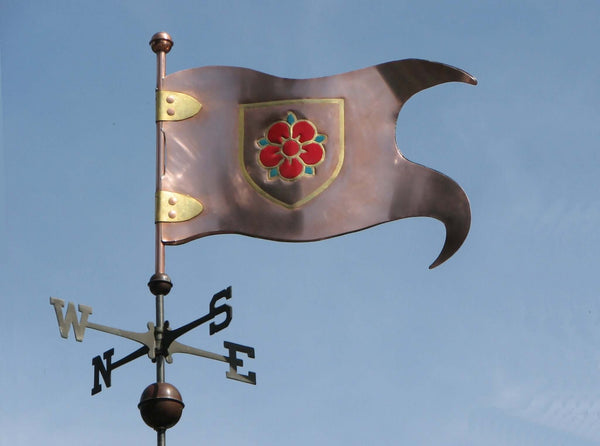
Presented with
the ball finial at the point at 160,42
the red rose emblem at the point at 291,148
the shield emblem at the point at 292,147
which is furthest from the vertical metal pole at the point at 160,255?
the red rose emblem at the point at 291,148

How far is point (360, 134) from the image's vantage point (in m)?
10.9

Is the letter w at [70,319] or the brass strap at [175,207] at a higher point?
the brass strap at [175,207]

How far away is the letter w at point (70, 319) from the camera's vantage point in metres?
9.18

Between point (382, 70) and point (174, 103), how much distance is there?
1716 mm

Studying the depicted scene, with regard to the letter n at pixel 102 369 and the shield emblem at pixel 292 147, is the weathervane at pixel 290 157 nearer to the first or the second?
the shield emblem at pixel 292 147

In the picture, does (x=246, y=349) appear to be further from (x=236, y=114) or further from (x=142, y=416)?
(x=236, y=114)

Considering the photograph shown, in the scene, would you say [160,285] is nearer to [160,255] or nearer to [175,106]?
[160,255]

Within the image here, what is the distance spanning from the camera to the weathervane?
1040cm

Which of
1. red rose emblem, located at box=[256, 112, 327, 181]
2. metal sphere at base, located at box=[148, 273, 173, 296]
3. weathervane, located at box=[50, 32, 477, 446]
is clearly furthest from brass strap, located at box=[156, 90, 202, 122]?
metal sphere at base, located at box=[148, 273, 173, 296]

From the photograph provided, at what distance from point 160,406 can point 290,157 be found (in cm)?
265

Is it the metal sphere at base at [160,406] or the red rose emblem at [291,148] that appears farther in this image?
the red rose emblem at [291,148]

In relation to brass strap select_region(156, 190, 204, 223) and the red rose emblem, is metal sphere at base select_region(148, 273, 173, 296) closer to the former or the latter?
brass strap select_region(156, 190, 204, 223)

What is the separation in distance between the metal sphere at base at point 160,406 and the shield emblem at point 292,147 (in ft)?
7.10

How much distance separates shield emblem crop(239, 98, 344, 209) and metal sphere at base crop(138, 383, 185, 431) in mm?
2163
